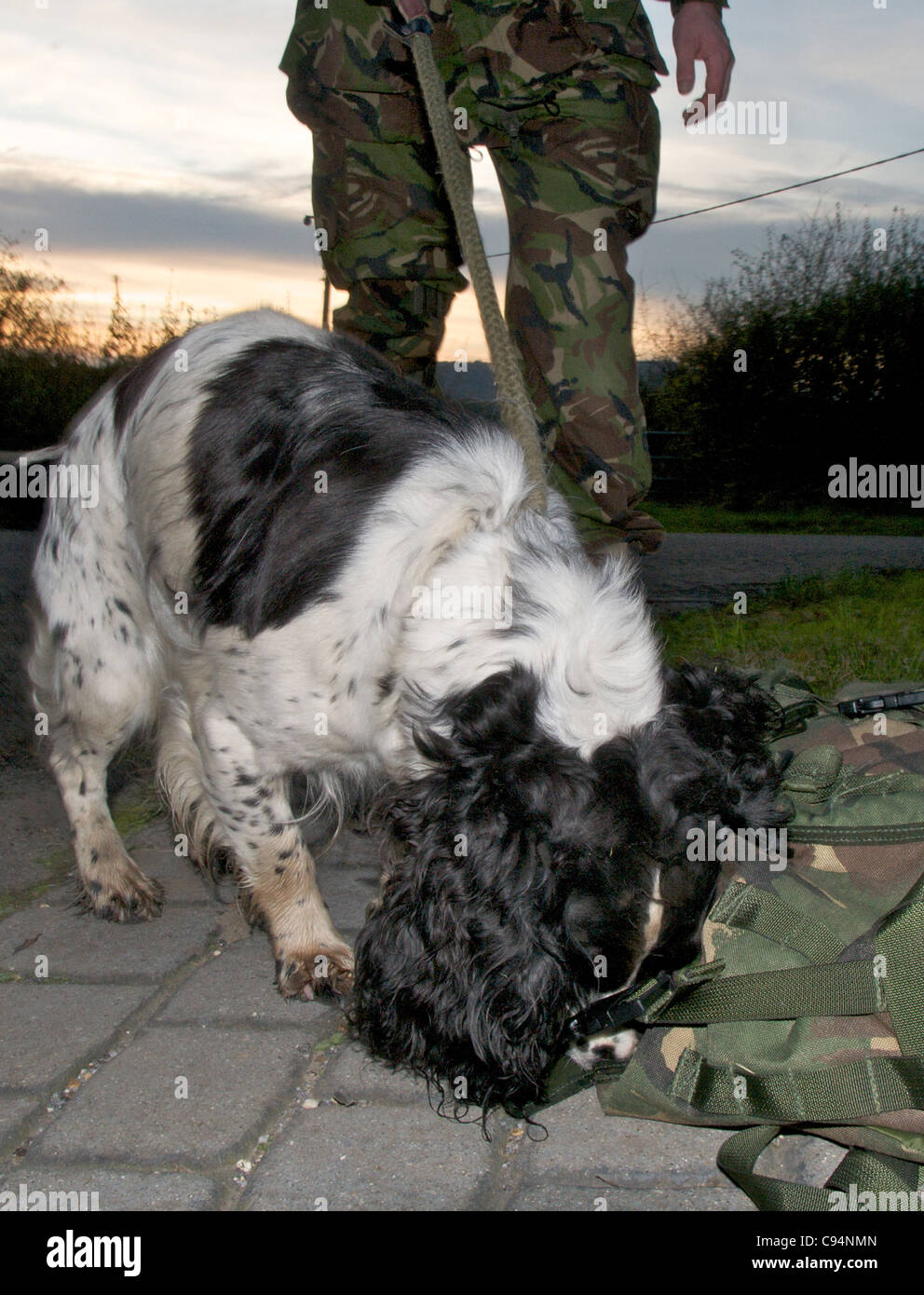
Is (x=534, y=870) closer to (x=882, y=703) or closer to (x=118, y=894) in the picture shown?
(x=882, y=703)

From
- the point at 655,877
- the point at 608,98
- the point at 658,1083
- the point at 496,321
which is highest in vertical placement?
the point at 608,98

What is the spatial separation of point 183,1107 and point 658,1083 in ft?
2.90

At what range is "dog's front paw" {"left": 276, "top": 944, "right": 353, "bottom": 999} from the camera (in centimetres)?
249

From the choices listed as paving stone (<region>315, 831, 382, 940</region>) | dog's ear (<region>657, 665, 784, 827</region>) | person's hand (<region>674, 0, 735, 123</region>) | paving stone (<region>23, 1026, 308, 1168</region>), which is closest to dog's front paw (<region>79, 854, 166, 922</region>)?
paving stone (<region>315, 831, 382, 940</region>)

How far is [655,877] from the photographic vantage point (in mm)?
1852

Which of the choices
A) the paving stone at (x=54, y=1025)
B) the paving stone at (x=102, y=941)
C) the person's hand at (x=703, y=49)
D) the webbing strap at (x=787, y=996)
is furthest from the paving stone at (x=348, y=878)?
the person's hand at (x=703, y=49)

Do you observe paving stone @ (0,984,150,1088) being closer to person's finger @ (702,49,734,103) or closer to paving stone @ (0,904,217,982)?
paving stone @ (0,904,217,982)

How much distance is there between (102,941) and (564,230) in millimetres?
2344

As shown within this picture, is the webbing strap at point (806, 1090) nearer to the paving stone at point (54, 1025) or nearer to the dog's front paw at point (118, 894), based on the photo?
the paving stone at point (54, 1025)

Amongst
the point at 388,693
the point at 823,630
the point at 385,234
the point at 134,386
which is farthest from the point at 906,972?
the point at 823,630

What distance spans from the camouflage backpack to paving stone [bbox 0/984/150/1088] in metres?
0.97
